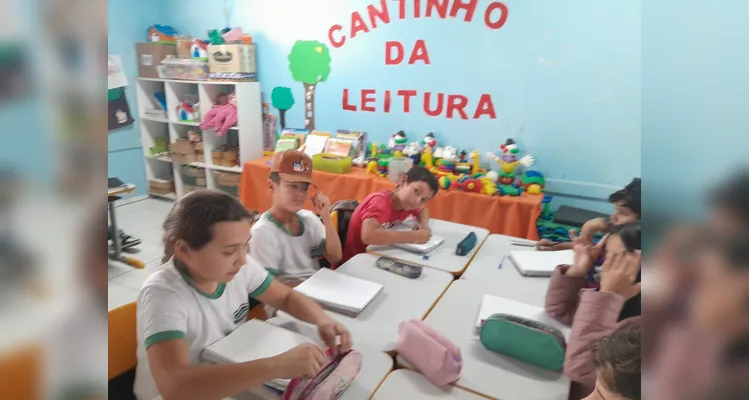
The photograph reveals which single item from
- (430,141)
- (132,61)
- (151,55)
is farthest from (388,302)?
(132,61)

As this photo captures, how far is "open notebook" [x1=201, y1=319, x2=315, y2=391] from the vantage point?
3.23 ft

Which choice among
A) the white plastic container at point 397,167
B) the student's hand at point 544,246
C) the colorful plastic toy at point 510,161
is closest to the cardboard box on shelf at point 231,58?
the white plastic container at point 397,167

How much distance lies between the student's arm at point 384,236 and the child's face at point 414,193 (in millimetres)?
165

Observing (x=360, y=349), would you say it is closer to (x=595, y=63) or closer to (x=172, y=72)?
(x=595, y=63)

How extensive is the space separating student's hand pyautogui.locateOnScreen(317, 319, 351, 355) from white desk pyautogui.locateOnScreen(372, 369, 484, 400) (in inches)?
5.3

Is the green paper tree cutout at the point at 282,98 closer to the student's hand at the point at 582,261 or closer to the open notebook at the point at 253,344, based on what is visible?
the open notebook at the point at 253,344

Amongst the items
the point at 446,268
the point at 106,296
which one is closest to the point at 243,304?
the point at 446,268

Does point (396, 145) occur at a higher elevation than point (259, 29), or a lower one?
lower

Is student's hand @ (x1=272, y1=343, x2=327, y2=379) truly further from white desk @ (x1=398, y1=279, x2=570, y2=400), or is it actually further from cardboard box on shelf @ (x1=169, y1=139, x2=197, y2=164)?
cardboard box on shelf @ (x1=169, y1=139, x2=197, y2=164)

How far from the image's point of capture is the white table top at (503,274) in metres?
1.47

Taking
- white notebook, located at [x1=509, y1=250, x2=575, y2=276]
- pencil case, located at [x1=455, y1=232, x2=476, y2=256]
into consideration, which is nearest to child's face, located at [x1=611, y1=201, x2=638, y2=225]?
white notebook, located at [x1=509, y1=250, x2=575, y2=276]

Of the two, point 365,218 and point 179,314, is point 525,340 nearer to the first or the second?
point 179,314

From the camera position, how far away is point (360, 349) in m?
1.12

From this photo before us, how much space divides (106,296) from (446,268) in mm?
1475
